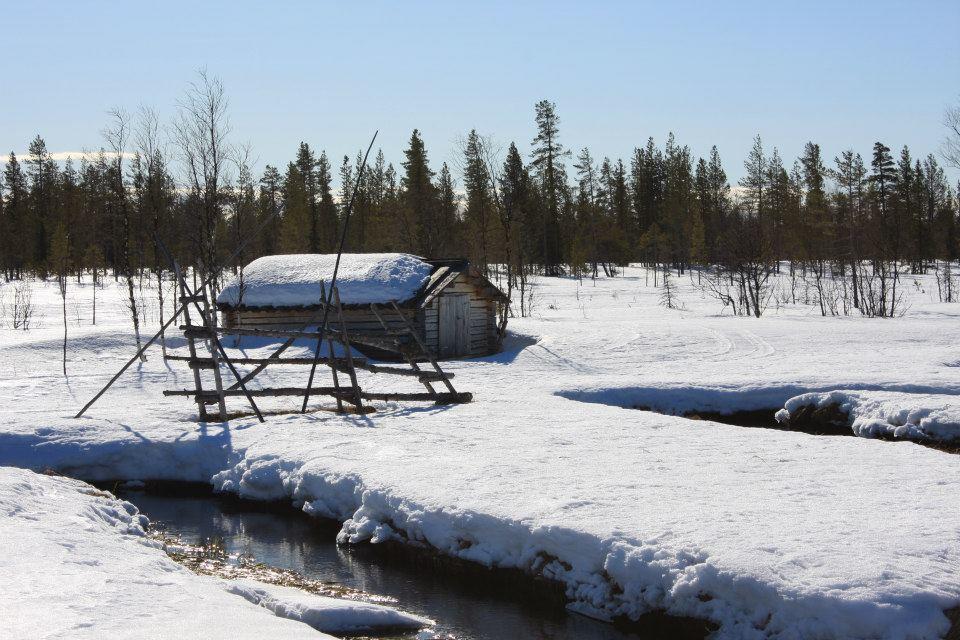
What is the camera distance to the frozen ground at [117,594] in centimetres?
579

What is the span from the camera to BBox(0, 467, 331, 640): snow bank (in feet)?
18.8

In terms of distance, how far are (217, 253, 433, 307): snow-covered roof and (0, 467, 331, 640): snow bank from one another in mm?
15718

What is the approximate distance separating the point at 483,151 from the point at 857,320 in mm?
16044

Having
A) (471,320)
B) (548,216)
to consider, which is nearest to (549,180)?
(548,216)

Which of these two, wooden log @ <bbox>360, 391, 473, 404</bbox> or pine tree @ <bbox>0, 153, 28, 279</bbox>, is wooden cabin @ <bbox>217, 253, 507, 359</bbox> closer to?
wooden log @ <bbox>360, 391, 473, 404</bbox>

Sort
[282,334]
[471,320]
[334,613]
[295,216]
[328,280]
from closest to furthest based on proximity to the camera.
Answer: [334,613] → [282,334] → [328,280] → [471,320] → [295,216]

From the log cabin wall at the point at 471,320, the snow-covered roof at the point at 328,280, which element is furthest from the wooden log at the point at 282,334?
the log cabin wall at the point at 471,320

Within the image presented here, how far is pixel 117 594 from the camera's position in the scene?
6.55 metres

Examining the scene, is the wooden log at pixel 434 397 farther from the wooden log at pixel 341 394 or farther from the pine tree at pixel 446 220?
the pine tree at pixel 446 220

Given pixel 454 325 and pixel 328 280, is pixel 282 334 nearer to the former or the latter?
pixel 328 280

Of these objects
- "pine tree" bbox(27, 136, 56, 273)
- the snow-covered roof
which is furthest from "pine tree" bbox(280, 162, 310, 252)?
the snow-covered roof

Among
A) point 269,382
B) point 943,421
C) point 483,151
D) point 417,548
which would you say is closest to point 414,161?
point 483,151

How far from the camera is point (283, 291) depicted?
26.4m

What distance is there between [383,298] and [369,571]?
1626 centimetres
